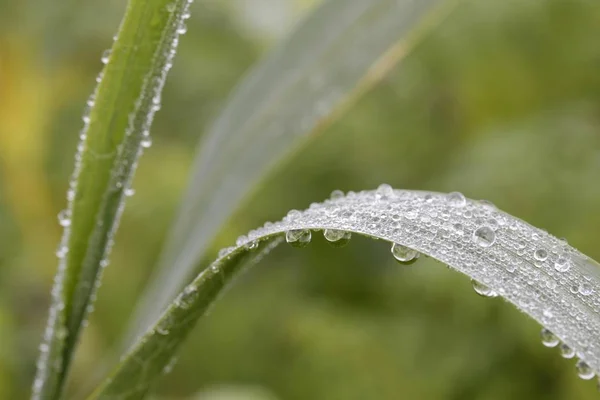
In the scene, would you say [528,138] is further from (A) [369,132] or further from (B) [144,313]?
(B) [144,313]

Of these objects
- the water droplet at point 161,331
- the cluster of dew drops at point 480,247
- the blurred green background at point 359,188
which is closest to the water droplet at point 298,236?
the cluster of dew drops at point 480,247

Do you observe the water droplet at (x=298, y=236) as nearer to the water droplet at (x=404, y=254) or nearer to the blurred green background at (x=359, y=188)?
the water droplet at (x=404, y=254)

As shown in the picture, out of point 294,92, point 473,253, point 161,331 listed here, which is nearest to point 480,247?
point 473,253

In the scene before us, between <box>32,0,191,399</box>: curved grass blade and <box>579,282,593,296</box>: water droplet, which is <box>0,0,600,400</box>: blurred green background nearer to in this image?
<box>32,0,191,399</box>: curved grass blade

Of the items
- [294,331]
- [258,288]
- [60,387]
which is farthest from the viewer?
[258,288]

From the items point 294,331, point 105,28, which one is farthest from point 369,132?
point 105,28

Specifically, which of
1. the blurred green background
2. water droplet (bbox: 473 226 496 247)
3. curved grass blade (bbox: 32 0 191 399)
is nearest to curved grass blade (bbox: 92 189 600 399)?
water droplet (bbox: 473 226 496 247)

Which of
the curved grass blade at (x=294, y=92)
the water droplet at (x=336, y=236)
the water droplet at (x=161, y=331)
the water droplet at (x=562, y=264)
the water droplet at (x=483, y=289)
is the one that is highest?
the curved grass blade at (x=294, y=92)
